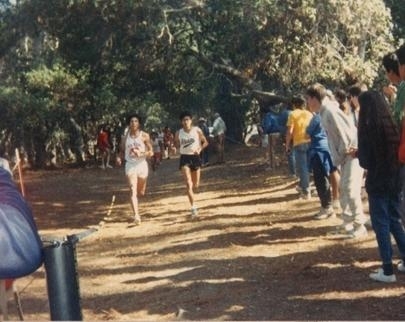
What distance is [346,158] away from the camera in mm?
7367

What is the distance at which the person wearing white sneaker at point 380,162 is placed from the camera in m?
5.58

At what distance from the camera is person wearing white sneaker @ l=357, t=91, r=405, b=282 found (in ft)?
18.3

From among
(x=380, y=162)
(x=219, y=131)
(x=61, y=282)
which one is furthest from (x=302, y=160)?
(x=219, y=131)

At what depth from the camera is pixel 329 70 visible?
1438 centimetres

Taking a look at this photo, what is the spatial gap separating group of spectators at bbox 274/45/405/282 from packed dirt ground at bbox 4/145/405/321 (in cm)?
33

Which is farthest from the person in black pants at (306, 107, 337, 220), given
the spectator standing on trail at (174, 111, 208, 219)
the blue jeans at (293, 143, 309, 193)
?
the spectator standing on trail at (174, 111, 208, 219)

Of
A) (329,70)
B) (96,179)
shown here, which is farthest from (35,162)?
(329,70)

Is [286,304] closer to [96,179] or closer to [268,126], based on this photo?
[268,126]

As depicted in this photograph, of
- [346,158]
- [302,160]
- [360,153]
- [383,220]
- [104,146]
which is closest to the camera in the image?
[383,220]

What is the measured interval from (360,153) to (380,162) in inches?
8.1

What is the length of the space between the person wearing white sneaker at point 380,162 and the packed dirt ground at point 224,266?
1.38 ft

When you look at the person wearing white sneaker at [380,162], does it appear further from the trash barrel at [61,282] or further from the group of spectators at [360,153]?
the trash barrel at [61,282]

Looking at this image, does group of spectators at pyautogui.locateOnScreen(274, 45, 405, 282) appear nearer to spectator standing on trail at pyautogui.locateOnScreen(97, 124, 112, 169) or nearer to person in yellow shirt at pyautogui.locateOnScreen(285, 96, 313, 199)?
person in yellow shirt at pyautogui.locateOnScreen(285, 96, 313, 199)

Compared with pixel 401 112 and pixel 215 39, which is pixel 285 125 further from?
pixel 401 112
